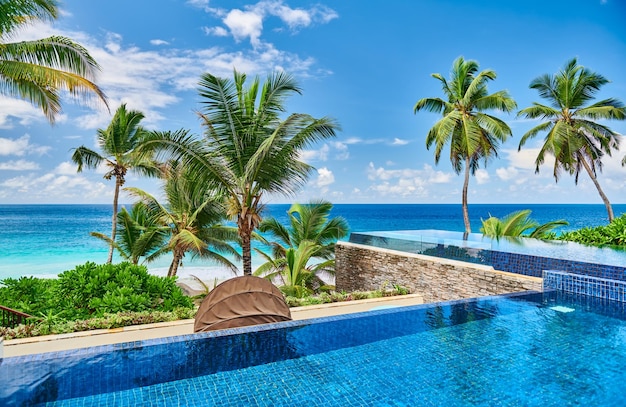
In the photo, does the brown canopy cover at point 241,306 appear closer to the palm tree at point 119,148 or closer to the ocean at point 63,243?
the palm tree at point 119,148

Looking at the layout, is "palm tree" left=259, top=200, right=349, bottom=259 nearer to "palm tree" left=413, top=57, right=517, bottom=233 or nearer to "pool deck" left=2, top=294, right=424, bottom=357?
"palm tree" left=413, top=57, right=517, bottom=233

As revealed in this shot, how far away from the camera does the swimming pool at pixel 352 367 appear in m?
2.93

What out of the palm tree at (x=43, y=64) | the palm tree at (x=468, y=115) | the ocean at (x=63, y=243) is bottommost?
the ocean at (x=63, y=243)

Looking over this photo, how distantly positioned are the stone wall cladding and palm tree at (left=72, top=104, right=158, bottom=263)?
752 cm

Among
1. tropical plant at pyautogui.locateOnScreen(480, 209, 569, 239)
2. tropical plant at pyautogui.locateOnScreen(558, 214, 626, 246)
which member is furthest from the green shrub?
tropical plant at pyautogui.locateOnScreen(558, 214, 626, 246)

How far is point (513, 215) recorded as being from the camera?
1105 cm

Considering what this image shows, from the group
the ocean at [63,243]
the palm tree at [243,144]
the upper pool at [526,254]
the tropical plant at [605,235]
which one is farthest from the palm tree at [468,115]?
the palm tree at [243,144]

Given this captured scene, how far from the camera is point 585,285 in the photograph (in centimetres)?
559

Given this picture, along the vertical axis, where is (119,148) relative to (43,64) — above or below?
below

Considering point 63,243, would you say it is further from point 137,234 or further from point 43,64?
point 43,64

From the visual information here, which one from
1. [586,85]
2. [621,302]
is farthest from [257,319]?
[586,85]

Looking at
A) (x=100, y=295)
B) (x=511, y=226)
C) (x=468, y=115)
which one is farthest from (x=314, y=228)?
(x=100, y=295)

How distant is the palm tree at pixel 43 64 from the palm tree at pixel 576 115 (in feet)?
43.6

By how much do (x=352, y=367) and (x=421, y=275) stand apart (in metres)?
4.89
